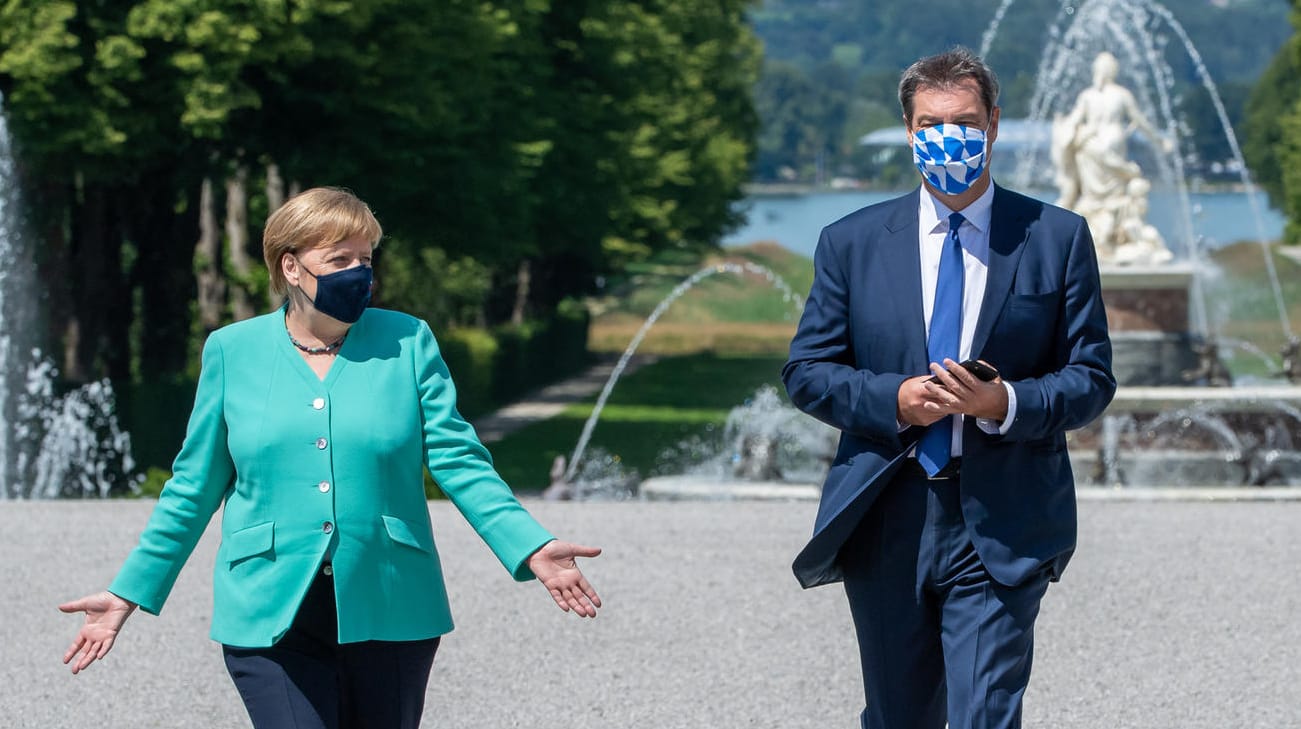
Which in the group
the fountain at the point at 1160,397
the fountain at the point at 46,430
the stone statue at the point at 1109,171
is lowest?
the fountain at the point at 46,430

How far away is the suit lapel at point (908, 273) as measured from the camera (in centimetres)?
441

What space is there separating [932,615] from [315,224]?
1470 millimetres

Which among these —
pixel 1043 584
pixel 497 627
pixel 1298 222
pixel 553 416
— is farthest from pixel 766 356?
pixel 1043 584

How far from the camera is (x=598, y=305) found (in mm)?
69062

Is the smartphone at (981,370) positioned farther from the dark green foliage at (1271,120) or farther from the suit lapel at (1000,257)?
the dark green foliage at (1271,120)

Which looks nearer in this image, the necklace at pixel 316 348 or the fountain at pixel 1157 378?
the necklace at pixel 316 348

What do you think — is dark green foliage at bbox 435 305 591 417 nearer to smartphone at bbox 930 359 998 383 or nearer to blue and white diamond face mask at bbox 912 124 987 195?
blue and white diamond face mask at bbox 912 124 987 195

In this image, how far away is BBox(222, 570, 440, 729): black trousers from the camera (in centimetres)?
421

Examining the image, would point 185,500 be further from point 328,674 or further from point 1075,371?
point 1075,371

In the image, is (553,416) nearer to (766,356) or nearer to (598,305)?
(766,356)

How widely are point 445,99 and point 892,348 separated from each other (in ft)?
59.5

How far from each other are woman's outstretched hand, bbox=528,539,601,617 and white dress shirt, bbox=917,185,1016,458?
79 cm

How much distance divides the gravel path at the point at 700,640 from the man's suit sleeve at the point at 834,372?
278cm

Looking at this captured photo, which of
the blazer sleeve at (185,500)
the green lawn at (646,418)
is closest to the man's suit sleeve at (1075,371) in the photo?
the blazer sleeve at (185,500)
